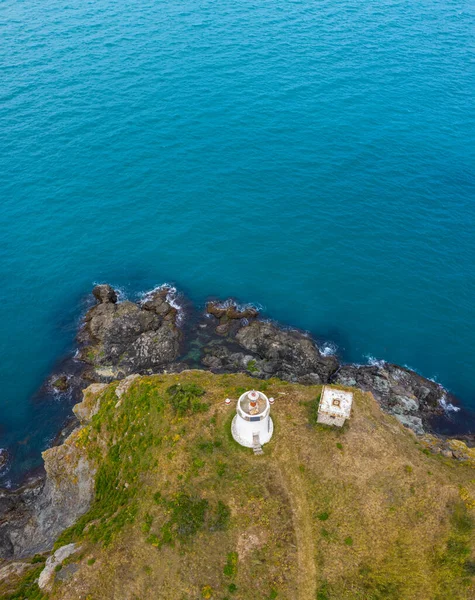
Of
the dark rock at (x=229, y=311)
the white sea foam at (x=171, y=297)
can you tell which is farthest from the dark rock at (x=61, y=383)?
the dark rock at (x=229, y=311)

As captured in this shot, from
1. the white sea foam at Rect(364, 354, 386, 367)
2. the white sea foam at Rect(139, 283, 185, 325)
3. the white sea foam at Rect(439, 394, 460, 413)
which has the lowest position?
the white sea foam at Rect(439, 394, 460, 413)

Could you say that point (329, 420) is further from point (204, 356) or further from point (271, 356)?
point (204, 356)

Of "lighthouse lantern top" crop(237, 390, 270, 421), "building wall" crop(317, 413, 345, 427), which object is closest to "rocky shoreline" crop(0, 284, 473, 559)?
"building wall" crop(317, 413, 345, 427)

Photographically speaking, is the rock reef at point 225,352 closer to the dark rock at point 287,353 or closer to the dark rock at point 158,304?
the dark rock at point 287,353

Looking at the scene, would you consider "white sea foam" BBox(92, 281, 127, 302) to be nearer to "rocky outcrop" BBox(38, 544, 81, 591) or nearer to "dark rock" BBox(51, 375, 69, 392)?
"dark rock" BBox(51, 375, 69, 392)

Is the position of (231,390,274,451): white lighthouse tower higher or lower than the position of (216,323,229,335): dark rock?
higher

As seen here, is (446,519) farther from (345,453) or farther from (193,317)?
(193,317)
